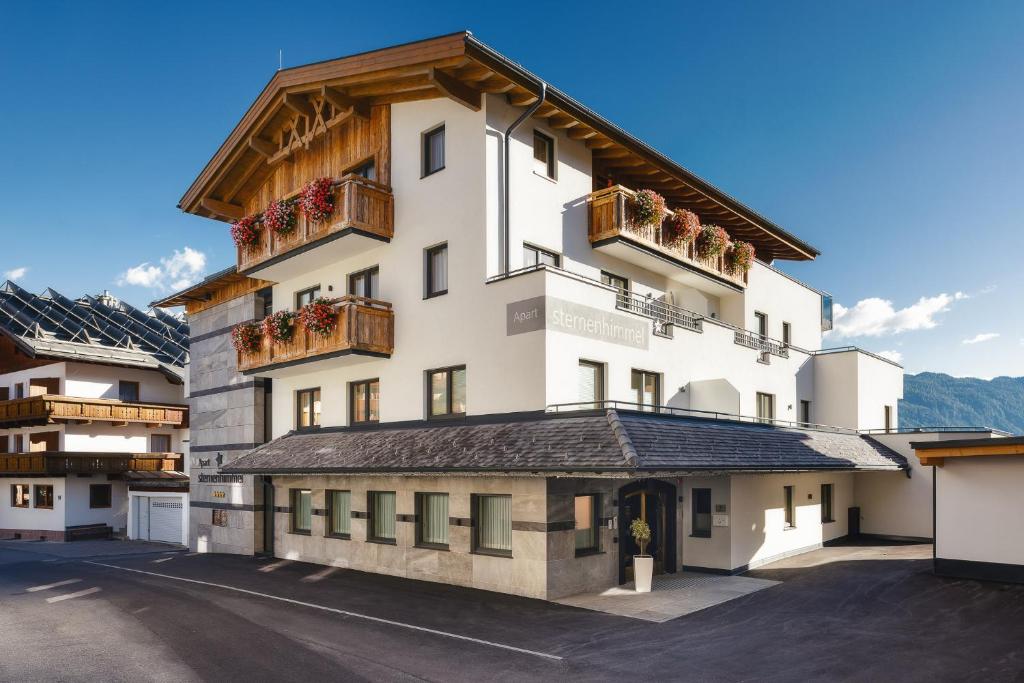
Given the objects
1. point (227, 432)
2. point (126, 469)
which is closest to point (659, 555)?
point (227, 432)

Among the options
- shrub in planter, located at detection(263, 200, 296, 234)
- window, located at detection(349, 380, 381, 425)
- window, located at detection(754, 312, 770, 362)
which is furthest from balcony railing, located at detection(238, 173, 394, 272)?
window, located at detection(754, 312, 770, 362)

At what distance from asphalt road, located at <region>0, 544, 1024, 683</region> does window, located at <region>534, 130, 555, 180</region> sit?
1123 centimetres

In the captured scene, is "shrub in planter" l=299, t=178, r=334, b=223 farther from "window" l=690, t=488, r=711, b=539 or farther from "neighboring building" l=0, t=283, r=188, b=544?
"neighboring building" l=0, t=283, r=188, b=544

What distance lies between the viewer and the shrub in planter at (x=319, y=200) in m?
20.5

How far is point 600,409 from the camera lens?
16.3m

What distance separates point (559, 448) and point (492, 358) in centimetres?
379

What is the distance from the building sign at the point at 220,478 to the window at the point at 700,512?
15.9m

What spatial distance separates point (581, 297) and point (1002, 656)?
1064 centimetres

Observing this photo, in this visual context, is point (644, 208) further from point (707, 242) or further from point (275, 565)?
point (275, 565)

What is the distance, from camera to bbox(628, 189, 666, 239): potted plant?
67.9 feet

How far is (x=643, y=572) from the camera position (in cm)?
1700

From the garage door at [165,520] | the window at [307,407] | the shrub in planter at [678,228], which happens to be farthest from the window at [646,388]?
the garage door at [165,520]

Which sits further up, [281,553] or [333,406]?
[333,406]

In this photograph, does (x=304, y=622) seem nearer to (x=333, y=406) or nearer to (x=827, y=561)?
(x=333, y=406)
